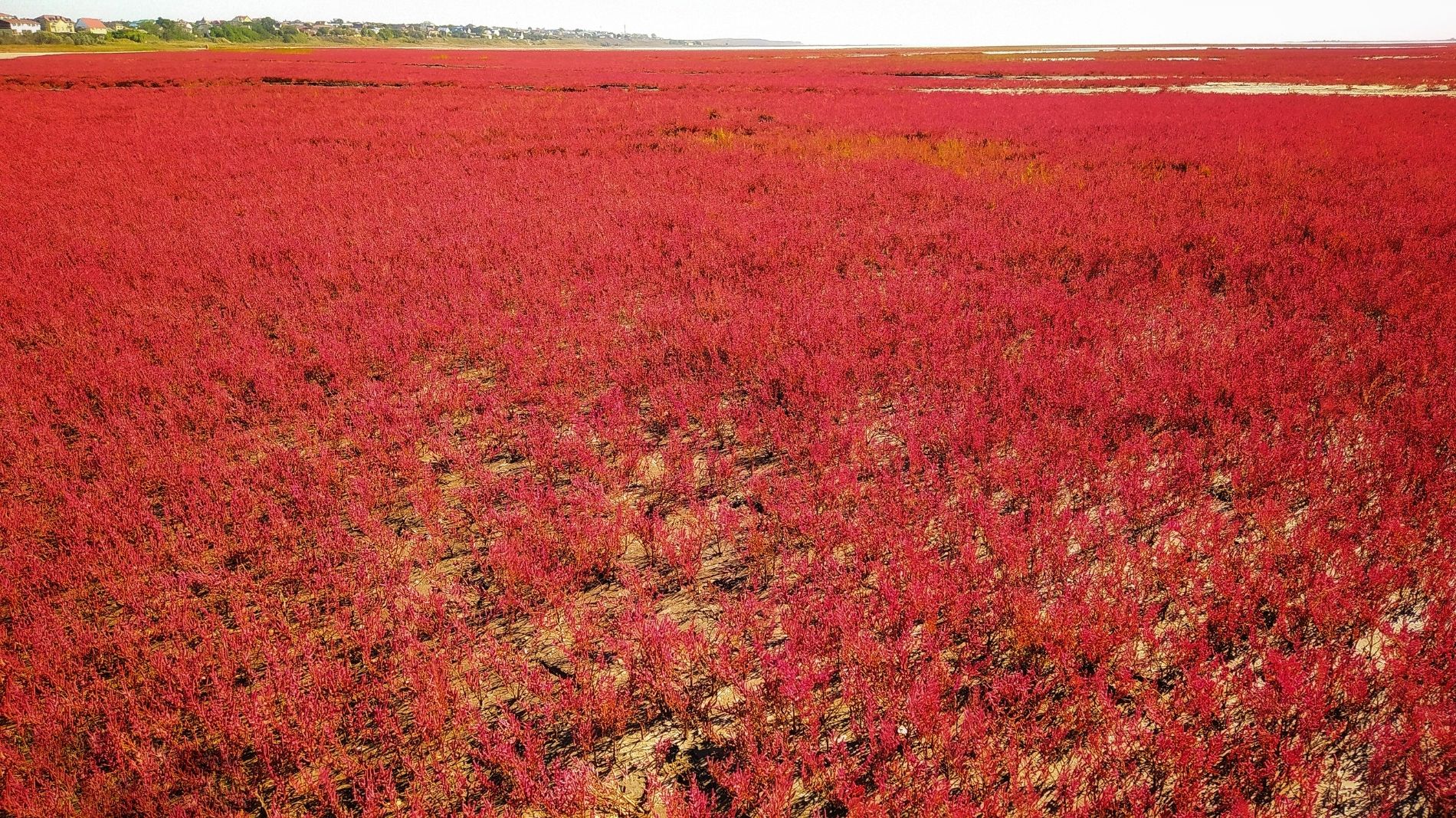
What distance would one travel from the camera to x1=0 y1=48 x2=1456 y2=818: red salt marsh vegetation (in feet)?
7.59

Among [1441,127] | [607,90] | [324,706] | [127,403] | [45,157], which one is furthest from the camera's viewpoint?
[607,90]

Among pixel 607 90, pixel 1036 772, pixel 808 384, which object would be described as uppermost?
pixel 607 90

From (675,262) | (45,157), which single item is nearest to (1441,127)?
(675,262)

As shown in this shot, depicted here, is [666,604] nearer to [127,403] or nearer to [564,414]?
[564,414]

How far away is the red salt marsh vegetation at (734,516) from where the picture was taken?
2.31 metres

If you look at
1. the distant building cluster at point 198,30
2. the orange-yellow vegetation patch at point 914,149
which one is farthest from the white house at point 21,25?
the orange-yellow vegetation patch at point 914,149

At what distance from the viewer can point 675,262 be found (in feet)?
27.0

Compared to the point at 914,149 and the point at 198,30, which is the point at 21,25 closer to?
the point at 198,30

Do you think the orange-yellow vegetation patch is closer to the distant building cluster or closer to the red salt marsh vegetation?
the red salt marsh vegetation

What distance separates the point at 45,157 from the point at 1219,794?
21.4 meters

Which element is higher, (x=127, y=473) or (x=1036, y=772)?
(x=127, y=473)

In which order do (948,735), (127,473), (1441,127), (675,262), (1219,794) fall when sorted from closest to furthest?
(1219,794), (948,735), (127,473), (675,262), (1441,127)

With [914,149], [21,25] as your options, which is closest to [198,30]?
[21,25]

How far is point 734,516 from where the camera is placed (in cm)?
356
